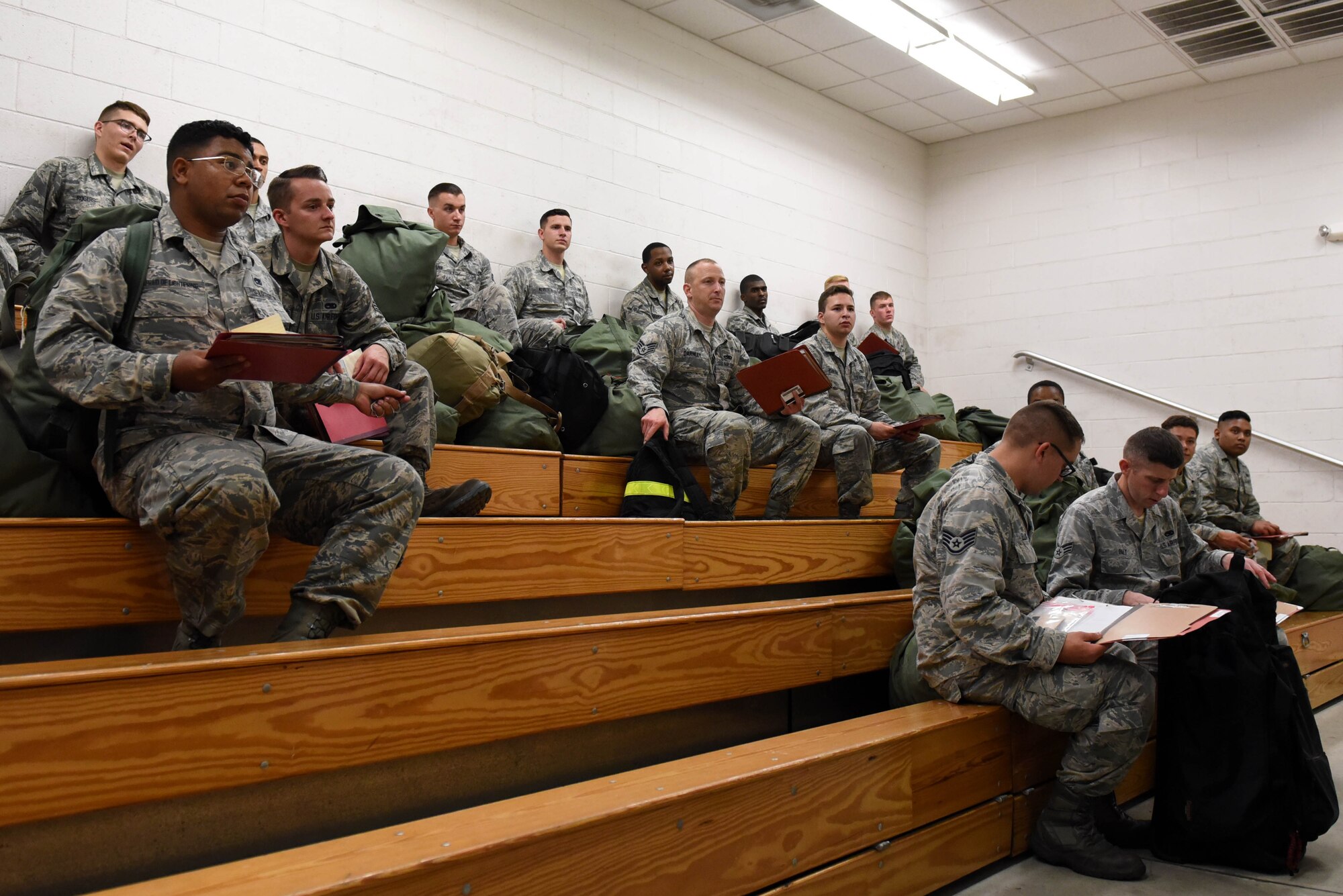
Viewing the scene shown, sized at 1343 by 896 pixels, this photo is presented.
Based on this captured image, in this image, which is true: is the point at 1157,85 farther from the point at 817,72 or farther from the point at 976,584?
the point at 976,584

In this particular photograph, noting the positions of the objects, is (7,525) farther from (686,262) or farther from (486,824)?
(686,262)

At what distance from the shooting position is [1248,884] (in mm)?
2176

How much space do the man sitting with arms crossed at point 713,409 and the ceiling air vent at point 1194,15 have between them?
348 centimetres

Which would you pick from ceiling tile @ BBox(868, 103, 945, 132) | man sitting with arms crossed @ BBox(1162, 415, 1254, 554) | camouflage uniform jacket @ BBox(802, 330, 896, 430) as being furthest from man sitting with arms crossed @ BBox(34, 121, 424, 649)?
ceiling tile @ BBox(868, 103, 945, 132)

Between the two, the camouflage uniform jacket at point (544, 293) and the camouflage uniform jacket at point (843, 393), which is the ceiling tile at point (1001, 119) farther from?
the camouflage uniform jacket at point (544, 293)

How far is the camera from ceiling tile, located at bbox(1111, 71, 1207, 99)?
6465mm

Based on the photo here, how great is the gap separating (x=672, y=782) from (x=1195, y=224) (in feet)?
20.7

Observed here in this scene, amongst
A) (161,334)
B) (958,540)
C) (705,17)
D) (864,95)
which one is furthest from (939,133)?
(161,334)

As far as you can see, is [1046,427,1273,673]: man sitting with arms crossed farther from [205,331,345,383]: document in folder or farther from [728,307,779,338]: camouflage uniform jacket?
[728,307,779,338]: camouflage uniform jacket

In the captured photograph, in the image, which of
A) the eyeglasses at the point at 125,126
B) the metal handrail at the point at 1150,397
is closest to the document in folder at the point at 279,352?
the eyeglasses at the point at 125,126

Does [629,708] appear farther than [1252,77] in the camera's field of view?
No

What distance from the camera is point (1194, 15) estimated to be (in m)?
5.61

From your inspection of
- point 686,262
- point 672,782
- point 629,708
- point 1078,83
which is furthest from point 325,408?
point 1078,83

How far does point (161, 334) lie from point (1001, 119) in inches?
262
